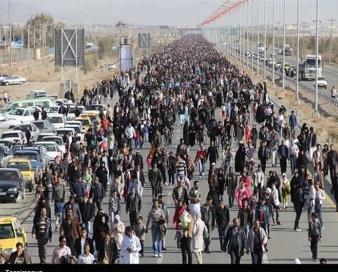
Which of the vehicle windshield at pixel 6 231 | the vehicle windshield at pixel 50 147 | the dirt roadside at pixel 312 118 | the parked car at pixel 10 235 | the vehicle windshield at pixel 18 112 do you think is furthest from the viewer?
the vehicle windshield at pixel 18 112

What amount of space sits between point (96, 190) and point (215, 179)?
2.82m

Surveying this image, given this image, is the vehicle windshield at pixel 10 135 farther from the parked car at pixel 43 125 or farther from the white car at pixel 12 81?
the white car at pixel 12 81

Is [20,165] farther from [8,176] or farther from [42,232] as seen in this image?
[42,232]

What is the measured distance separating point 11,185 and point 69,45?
108 ft

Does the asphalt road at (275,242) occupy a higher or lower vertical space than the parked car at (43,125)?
lower

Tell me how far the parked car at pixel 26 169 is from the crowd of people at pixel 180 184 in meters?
1.26

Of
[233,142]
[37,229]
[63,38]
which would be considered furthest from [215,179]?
[63,38]

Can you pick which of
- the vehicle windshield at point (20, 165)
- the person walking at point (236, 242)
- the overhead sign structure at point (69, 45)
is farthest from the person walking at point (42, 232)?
the overhead sign structure at point (69, 45)

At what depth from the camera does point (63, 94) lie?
6203 cm

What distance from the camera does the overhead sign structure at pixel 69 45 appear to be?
57656 millimetres

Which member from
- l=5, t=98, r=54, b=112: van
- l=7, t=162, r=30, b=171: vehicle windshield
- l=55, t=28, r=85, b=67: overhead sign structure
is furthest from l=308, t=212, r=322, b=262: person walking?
l=55, t=28, r=85, b=67: overhead sign structure

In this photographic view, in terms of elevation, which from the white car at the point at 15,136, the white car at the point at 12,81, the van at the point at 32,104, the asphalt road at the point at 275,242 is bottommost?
the asphalt road at the point at 275,242

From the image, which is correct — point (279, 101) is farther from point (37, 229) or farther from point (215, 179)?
point (37, 229)
